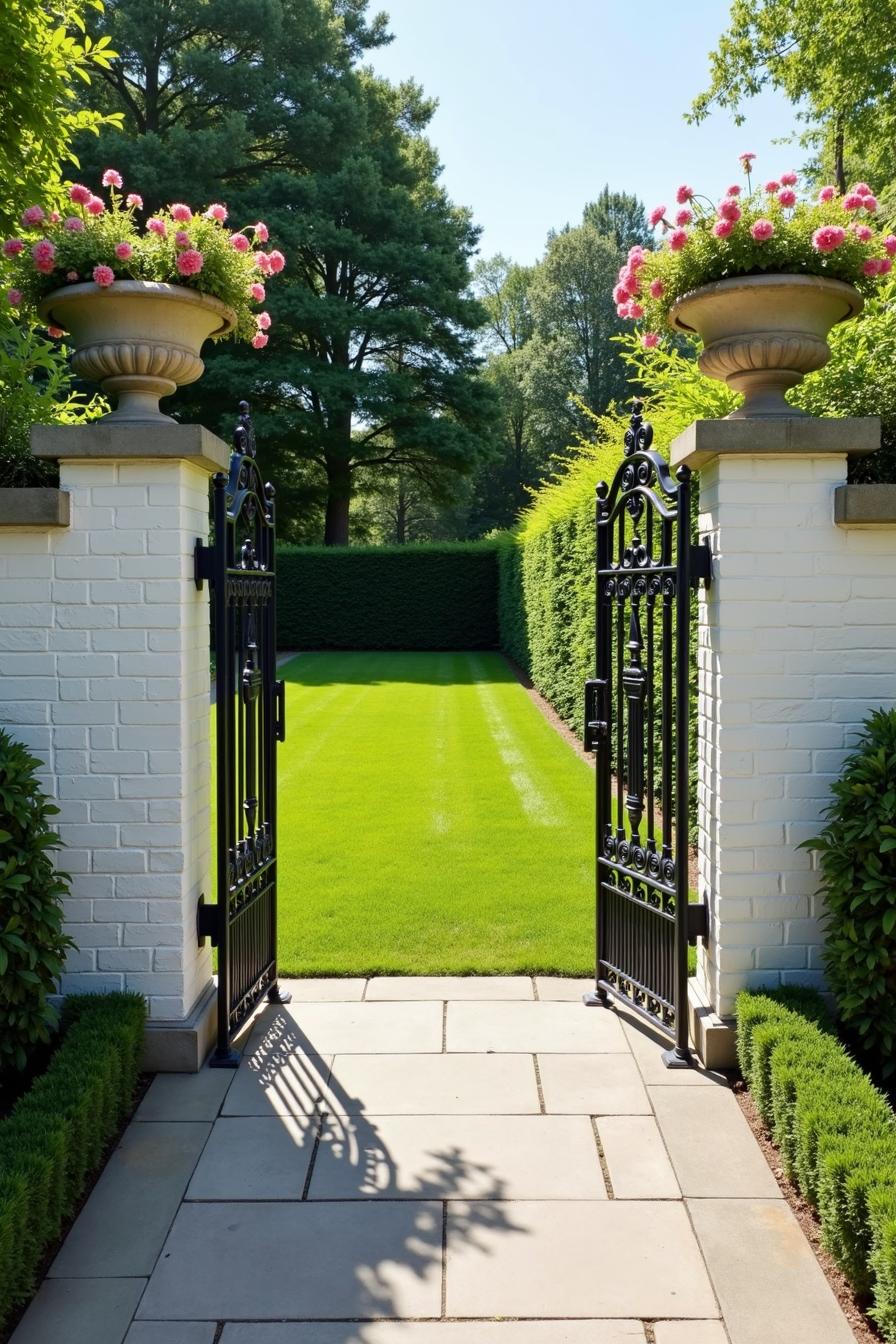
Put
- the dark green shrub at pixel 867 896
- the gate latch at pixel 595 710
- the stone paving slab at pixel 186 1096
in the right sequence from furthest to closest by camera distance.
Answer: the gate latch at pixel 595 710
the stone paving slab at pixel 186 1096
the dark green shrub at pixel 867 896

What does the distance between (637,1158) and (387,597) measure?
20.0 meters

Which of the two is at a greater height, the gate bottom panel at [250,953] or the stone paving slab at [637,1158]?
the gate bottom panel at [250,953]

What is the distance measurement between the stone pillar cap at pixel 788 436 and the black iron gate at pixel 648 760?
0.16 meters

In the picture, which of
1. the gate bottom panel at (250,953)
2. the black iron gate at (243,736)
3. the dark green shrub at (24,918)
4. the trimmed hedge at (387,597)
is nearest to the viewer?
the dark green shrub at (24,918)

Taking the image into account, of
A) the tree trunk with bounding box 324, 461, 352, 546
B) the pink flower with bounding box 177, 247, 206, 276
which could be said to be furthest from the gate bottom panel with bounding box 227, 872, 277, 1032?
the tree trunk with bounding box 324, 461, 352, 546

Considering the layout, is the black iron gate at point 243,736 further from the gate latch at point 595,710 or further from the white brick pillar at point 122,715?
the gate latch at point 595,710

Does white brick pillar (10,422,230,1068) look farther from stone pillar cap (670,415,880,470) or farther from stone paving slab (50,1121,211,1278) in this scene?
stone pillar cap (670,415,880,470)

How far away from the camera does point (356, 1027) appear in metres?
4.09

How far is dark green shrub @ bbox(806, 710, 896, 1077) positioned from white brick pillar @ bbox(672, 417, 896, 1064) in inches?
8.5

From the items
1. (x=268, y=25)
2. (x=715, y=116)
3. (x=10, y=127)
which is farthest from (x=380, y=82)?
(x=10, y=127)

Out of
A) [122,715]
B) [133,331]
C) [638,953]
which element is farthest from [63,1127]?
[133,331]

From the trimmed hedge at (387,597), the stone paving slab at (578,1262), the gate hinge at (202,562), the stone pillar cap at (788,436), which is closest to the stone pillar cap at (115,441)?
the gate hinge at (202,562)

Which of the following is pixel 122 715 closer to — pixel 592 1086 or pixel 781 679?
pixel 592 1086

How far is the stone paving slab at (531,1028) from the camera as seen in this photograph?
12.8 ft
